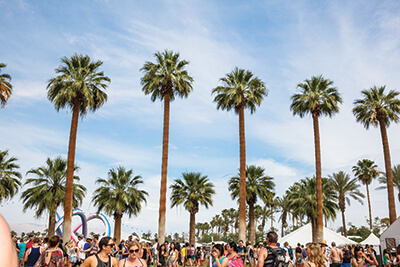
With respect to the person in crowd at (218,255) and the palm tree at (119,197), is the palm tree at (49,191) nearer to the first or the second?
the palm tree at (119,197)

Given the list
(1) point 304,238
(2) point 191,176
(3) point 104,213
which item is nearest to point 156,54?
(2) point 191,176

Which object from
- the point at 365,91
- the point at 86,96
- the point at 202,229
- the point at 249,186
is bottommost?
the point at 202,229

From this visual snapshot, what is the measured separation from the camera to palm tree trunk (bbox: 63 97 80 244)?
26.2 meters

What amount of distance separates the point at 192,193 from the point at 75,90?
18.8 meters

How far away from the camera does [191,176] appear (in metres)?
42.7

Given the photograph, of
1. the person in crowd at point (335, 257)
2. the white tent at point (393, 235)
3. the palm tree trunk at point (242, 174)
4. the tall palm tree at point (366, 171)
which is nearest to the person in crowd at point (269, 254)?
the person in crowd at point (335, 257)

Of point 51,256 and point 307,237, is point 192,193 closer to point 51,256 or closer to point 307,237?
point 307,237

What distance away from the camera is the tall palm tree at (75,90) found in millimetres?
28734

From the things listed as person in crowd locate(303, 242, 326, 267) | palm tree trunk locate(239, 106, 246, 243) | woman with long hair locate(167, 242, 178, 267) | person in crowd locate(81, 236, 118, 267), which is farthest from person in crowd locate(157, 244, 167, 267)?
palm tree trunk locate(239, 106, 246, 243)

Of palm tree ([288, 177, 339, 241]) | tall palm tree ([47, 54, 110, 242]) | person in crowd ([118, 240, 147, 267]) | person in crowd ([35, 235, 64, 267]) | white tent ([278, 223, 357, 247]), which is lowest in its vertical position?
white tent ([278, 223, 357, 247])

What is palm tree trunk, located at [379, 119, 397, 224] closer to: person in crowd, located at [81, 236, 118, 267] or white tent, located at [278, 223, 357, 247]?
white tent, located at [278, 223, 357, 247]

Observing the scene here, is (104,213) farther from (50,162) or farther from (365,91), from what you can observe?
(365,91)

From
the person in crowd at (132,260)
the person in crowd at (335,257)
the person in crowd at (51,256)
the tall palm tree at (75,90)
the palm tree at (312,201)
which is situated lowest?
the person in crowd at (335,257)

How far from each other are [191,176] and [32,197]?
17205 mm
